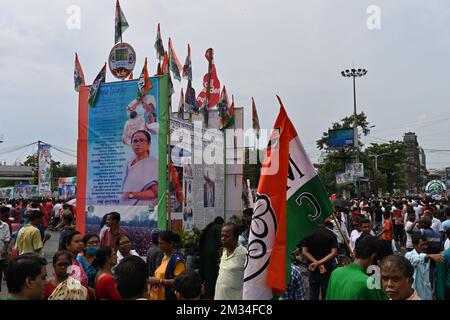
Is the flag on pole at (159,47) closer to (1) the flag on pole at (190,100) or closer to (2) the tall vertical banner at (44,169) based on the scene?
(1) the flag on pole at (190,100)

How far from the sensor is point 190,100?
1295cm

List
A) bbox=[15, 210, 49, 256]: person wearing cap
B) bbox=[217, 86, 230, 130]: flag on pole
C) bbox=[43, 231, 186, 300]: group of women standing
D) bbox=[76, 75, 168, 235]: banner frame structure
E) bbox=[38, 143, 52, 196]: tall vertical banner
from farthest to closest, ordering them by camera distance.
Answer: bbox=[38, 143, 52, 196]: tall vertical banner
bbox=[217, 86, 230, 130]: flag on pole
bbox=[76, 75, 168, 235]: banner frame structure
bbox=[15, 210, 49, 256]: person wearing cap
bbox=[43, 231, 186, 300]: group of women standing

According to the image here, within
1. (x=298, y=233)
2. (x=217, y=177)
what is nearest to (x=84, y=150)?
(x=217, y=177)

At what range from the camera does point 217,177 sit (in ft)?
46.2

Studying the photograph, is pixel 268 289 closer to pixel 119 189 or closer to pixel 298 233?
pixel 298 233

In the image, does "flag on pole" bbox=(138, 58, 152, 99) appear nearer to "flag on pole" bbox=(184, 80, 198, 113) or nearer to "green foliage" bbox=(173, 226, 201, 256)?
"flag on pole" bbox=(184, 80, 198, 113)

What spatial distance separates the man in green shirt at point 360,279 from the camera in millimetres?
3242

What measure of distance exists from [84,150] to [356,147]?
28135 millimetres

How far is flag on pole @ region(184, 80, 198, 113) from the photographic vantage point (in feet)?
41.5

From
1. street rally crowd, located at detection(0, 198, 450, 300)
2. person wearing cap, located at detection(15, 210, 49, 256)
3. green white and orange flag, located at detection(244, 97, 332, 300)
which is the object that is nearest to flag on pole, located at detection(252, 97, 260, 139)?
street rally crowd, located at detection(0, 198, 450, 300)

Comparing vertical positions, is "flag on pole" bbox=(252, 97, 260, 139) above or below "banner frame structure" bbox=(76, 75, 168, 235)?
above

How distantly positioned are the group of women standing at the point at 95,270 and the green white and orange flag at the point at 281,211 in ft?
3.71

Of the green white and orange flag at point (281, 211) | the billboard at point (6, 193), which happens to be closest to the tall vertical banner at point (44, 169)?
the billboard at point (6, 193)

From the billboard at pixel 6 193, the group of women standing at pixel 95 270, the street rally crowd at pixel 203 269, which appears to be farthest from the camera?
the billboard at pixel 6 193
